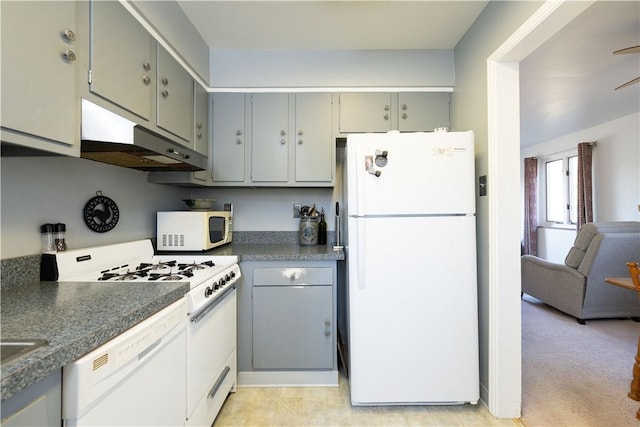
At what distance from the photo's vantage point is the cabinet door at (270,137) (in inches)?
88.6

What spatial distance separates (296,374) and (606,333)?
10.2 feet

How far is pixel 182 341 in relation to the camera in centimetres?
119

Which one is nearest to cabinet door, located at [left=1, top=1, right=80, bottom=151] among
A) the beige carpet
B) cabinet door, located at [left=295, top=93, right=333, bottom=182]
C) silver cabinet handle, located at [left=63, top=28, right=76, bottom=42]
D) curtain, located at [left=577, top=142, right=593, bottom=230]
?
silver cabinet handle, located at [left=63, top=28, right=76, bottom=42]

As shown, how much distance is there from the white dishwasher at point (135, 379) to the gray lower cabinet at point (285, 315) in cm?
73

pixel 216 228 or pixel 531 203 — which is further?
pixel 531 203

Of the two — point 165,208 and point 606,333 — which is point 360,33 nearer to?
point 165,208

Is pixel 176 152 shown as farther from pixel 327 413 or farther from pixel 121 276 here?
pixel 327 413

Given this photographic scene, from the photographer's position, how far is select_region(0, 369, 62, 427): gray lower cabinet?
56cm

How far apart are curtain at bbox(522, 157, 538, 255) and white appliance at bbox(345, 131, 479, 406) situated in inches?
205

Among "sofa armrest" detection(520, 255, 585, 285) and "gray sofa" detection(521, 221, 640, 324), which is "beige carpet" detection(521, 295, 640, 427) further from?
"sofa armrest" detection(520, 255, 585, 285)

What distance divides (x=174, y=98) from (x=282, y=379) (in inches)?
78.2

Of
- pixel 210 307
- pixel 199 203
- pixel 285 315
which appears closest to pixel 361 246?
pixel 285 315

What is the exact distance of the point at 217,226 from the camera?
7.06ft

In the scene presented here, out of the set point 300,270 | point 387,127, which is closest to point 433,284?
point 300,270
